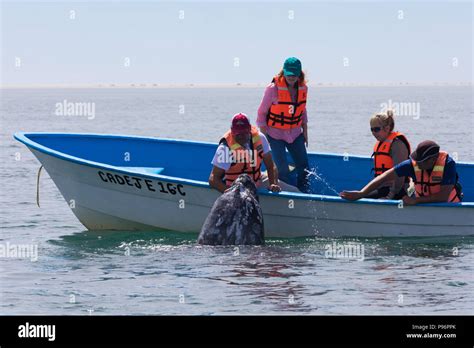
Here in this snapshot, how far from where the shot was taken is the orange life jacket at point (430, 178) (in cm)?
1373

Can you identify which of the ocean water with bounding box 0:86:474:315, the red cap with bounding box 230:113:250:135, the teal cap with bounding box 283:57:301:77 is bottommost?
the ocean water with bounding box 0:86:474:315

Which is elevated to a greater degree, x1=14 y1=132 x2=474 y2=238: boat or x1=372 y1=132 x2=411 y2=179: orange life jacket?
x1=372 y1=132 x2=411 y2=179: orange life jacket

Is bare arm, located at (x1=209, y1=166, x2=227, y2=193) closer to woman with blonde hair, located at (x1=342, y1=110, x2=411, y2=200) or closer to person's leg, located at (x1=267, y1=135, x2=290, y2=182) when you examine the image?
person's leg, located at (x1=267, y1=135, x2=290, y2=182)

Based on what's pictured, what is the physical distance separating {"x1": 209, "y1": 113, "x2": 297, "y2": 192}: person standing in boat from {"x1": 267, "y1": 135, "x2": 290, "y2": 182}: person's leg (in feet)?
2.47

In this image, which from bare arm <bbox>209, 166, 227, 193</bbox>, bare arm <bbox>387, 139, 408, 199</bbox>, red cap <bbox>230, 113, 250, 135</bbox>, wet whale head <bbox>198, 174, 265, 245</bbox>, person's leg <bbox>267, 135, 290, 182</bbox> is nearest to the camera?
red cap <bbox>230, 113, 250, 135</bbox>

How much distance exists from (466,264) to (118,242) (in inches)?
189

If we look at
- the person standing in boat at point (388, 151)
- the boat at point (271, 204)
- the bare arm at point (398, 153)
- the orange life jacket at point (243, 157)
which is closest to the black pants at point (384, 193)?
the person standing in boat at point (388, 151)

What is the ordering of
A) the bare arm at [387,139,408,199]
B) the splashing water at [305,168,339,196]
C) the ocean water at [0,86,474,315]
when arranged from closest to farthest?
the ocean water at [0,86,474,315] < the bare arm at [387,139,408,199] < the splashing water at [305,168,339,196]

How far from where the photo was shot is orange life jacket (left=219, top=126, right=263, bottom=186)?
13859mm

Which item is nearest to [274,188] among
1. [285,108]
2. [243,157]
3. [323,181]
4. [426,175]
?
[243,157]

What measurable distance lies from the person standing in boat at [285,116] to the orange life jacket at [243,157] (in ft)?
2.53

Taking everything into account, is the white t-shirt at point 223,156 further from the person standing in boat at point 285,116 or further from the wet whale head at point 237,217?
the person standing in boat at point 285,116

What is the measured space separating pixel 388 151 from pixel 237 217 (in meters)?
2.32

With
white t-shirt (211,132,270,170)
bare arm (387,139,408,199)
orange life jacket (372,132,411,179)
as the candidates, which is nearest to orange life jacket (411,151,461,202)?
bare arm (387,139,408,199)
